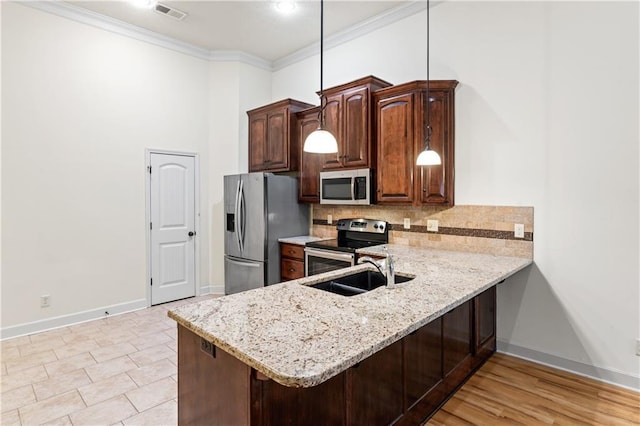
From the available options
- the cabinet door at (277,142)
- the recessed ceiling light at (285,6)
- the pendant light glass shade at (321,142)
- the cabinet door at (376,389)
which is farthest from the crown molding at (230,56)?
the cabinet door at (376,389)

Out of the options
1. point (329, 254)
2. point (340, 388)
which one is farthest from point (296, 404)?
point (329, 254)

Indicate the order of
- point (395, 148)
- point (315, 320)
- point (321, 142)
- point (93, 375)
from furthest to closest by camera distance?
point (395, 148) < point (93, 375) < point (321, 142) < point (315, 320)

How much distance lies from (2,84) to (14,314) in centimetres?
227

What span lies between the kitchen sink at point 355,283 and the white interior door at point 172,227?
3161mm

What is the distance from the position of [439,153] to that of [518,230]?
95 centimetres

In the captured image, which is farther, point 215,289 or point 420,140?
point 215,289

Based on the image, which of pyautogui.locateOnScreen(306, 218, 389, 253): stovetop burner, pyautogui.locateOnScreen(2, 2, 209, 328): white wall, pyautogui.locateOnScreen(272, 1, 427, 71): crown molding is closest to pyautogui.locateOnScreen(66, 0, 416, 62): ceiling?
pyautogui.locateOnScreen(272, 1, 427, 71): crown molding

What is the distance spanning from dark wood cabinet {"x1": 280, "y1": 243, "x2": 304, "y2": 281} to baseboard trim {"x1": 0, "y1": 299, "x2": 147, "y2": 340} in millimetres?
1806

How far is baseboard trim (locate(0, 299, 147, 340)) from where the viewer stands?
3.55 meters

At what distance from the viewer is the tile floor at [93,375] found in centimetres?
228

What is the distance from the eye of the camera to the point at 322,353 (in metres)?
1.18

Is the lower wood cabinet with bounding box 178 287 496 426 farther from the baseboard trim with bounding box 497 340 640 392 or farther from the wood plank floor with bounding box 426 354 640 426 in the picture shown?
the baseboard trim with bounding box 497 340 640 392

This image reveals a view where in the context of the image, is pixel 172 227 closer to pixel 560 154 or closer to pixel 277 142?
pixel 277 142

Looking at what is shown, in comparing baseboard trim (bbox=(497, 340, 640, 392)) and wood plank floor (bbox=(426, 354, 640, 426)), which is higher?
baseboard trim (bbox=(497, 340, 640, 392))
